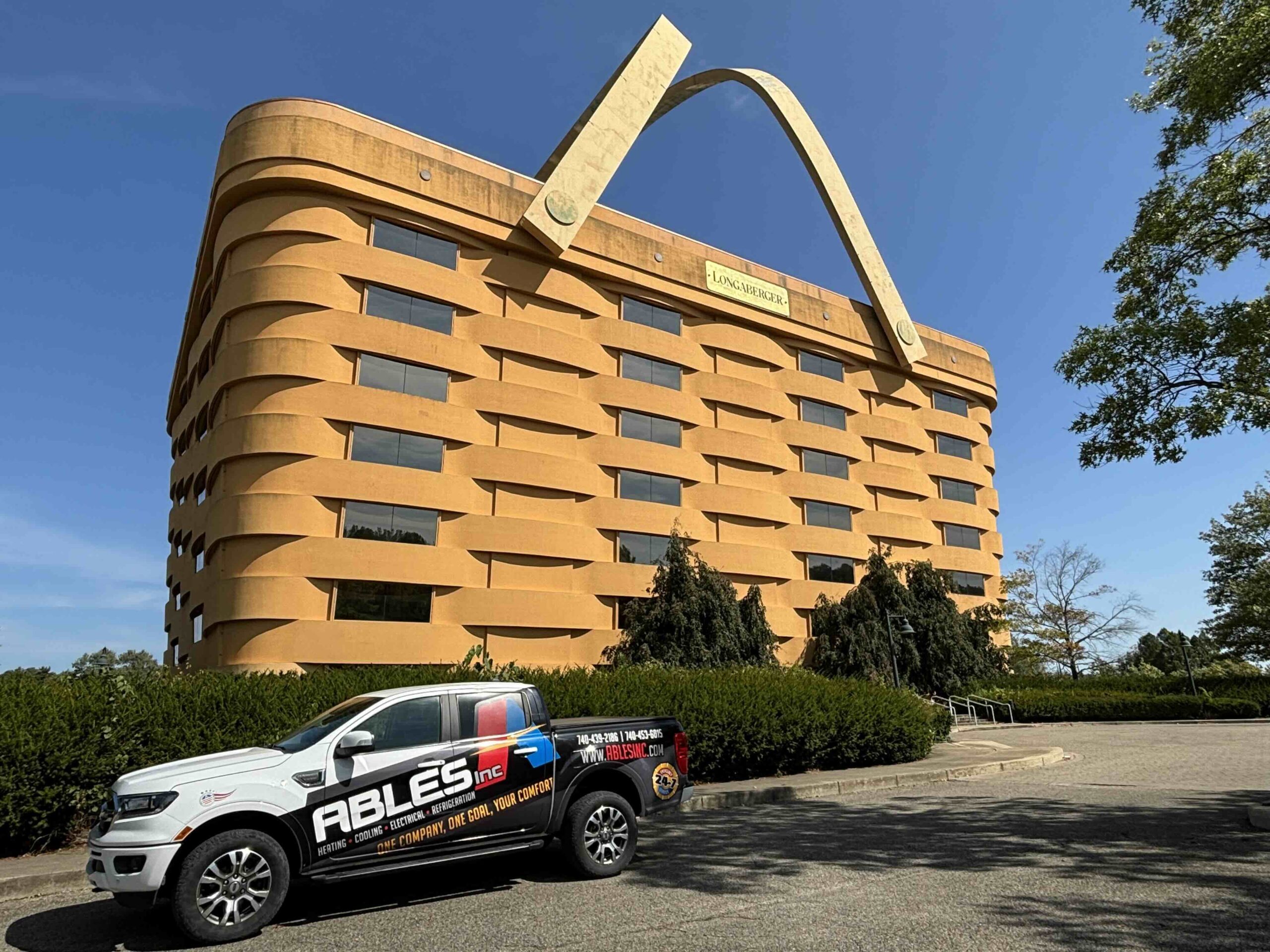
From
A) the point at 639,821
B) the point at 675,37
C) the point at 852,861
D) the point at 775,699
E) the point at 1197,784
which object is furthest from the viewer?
the point at 675,37

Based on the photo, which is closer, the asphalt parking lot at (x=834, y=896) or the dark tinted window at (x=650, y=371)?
the asphalt parking lot at (x=834, y=896)

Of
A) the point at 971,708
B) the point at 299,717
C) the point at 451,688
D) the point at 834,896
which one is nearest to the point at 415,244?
the point at 299,717

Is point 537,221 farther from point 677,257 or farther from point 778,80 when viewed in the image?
point 778,80

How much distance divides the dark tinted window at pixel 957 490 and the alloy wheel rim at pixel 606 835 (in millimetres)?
35183

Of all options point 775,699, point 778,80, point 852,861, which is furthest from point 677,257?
point 852,861

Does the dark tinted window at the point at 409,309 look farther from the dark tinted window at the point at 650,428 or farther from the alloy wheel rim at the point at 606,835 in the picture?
the alloy wheel rim at the point at 606,835

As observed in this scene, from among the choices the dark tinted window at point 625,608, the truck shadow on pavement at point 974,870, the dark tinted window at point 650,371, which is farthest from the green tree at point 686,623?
the truck shadow on pavement at point 974,870

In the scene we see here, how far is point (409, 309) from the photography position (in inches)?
977

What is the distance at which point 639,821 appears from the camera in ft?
35.7

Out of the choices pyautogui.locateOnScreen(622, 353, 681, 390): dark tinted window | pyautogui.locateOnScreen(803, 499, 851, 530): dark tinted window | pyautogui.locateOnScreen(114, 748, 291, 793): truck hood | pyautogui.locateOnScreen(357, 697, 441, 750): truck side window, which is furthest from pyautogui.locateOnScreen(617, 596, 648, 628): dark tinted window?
pyautogui.locateOnScreen(114, 748, 291, 793): truck hood

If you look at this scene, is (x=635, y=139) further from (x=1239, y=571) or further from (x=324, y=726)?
(x=1239, y=571)

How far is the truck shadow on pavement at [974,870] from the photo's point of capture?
5.68 meters

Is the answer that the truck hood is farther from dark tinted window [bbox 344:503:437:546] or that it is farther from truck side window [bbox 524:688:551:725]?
dark tinted window [bbox 344:503:437:546]

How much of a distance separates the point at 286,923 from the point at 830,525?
99.1ft
